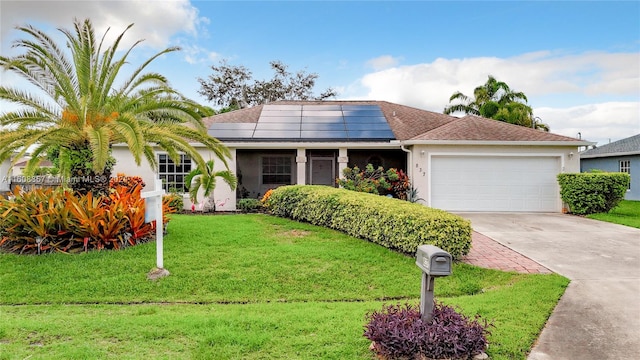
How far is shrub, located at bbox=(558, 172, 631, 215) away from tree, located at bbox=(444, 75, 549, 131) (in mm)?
12705

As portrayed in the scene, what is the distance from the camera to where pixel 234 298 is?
571 centimetres

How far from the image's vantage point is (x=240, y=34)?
1925cm

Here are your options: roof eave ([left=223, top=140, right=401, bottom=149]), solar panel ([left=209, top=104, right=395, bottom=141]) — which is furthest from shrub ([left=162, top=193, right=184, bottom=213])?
solar panel ([left=209, top=104, right=395, bottom=141])

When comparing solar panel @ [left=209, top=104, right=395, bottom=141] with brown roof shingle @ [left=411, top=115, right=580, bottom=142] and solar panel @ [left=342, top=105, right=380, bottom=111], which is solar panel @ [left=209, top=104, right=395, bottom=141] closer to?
solar panel @ [left=342, top=105, right=380, bottom=111]

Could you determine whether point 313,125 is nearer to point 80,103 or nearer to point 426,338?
point 80,103

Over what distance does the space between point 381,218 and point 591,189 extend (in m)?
9.81

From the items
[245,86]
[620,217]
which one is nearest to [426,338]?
[620,217]

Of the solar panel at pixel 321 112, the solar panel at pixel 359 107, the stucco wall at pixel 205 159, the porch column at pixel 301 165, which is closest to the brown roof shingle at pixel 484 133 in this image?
the solar panel at pixel 359 107

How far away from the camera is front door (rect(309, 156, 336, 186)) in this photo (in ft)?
54.1

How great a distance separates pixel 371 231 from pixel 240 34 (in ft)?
48.5

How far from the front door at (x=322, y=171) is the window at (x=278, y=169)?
3.57ft

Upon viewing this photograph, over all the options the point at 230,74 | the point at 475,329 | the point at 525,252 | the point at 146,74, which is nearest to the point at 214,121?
the point at 146,74

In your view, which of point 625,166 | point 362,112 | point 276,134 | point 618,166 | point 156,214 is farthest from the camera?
point 618,166

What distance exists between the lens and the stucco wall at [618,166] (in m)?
20.9
